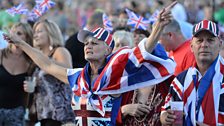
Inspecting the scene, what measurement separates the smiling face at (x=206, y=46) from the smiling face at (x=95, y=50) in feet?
2.93

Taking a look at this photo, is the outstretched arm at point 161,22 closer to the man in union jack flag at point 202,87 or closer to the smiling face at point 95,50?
the man in union jack flag at point 202,87

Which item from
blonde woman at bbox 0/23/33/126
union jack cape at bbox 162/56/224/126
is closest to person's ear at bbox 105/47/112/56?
union jack cape at bbox 162/56/224/126

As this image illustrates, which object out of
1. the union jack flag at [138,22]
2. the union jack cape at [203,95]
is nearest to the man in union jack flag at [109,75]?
the union jack cape at [203,95]

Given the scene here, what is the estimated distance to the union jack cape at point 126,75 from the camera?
226 inches

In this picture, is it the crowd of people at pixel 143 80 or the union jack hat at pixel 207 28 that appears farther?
the union jack hat at pixel 207 28

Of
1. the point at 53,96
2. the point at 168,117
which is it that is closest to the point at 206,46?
the point at 168,117

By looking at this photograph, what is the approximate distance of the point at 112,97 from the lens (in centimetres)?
587

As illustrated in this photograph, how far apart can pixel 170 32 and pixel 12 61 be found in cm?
197

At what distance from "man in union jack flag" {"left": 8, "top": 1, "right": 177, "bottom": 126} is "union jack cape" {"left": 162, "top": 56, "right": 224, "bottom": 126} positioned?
0.38m

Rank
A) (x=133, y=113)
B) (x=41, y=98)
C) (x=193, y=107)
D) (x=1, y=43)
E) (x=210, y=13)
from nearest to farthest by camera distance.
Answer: (x=193, y=107), (x=133, y=113), (x=1, y=43), (x=41, y=98), (x=210, y=13)

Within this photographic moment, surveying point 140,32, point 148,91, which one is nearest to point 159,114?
point 148,91

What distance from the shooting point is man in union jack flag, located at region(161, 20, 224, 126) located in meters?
5.26

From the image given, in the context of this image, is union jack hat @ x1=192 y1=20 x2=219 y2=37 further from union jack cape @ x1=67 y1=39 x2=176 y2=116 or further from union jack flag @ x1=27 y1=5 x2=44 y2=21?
union jack flag @ x1=27 y1=5 x2=44 y2=21

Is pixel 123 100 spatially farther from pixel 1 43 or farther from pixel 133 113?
pixel 1 43
